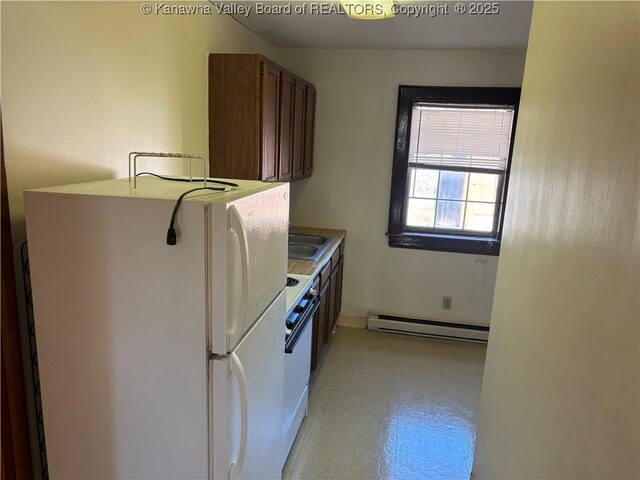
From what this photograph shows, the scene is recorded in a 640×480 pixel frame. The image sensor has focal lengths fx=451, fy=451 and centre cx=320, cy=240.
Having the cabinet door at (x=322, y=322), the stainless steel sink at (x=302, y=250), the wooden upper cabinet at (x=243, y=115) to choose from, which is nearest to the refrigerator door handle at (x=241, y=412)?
the wooden upper cabinet at (x=243, y=115)

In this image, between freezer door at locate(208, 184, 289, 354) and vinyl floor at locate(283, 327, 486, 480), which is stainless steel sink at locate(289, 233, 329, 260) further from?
freezer door at locate(208, 184, 289, 354)

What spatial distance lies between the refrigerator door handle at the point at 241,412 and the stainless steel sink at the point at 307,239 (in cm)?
214

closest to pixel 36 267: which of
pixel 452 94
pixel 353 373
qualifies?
pixel 353 373

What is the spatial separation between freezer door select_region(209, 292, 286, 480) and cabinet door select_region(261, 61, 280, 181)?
43.6 inches

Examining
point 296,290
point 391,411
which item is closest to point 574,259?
point 296,290

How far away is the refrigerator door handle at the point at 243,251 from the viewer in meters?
1.17

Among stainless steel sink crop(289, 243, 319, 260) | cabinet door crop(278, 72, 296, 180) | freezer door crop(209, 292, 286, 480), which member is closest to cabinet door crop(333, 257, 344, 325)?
stainless steel sink crop(289, 243, 319, 260)

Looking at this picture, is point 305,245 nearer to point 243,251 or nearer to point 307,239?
point 307,239

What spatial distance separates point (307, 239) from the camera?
3.58 m

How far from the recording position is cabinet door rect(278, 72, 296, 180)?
2849 millimetres

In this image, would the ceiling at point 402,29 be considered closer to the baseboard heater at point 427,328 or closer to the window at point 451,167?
the window at point 451,167

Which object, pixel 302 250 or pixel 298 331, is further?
pixel 302 250

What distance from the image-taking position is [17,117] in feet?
4.16

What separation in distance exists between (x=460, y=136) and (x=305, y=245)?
5.08 feet
